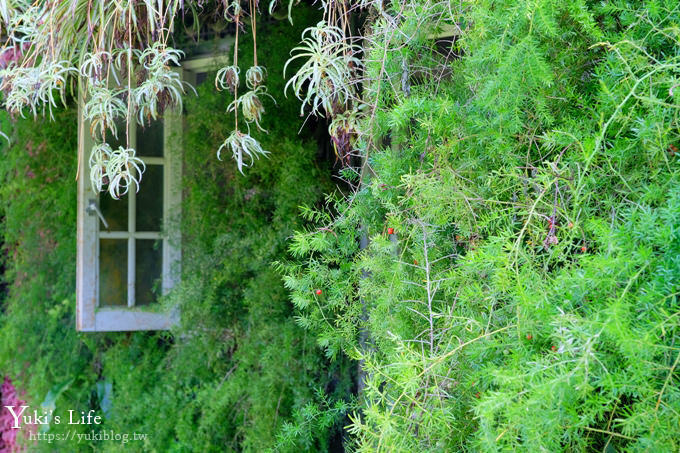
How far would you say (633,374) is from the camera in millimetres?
1018

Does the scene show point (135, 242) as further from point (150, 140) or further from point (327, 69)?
point (327, 69)

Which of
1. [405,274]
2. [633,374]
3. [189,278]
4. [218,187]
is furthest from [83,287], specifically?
[633,374]

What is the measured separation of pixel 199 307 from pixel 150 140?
106 centimetres

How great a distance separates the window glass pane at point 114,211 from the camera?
3.57 meters

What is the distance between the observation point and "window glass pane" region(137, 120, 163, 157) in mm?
3676

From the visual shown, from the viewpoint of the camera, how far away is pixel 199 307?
125 inches

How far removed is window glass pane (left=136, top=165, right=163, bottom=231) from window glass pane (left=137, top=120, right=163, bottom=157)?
8cm

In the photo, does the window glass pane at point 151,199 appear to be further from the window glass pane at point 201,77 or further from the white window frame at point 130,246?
the window glass pane at point 201,77

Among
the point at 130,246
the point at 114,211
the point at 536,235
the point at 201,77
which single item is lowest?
the point at 130,246

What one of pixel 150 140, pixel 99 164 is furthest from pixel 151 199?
pixel 99 164

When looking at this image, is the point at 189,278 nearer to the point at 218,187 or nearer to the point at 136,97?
the point at 218,187

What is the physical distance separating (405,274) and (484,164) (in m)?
0.33

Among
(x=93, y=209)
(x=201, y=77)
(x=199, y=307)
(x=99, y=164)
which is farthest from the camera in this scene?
(x=201, y=77)

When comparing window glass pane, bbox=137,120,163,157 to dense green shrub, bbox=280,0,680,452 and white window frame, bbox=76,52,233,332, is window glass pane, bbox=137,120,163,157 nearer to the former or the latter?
white window frame, bbox=76,52,233,332
